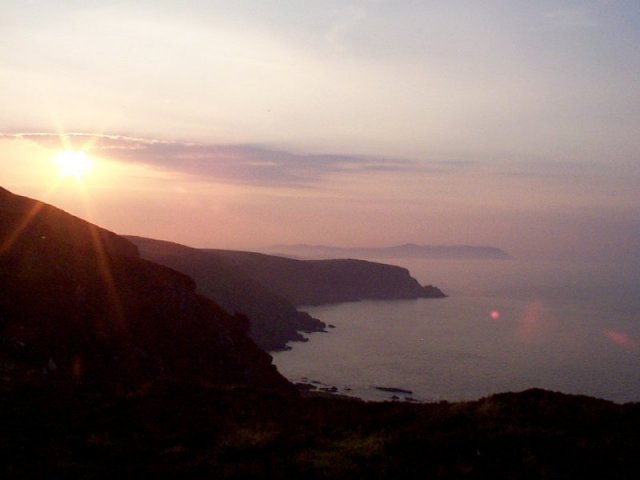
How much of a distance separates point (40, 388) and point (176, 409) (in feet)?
19.7

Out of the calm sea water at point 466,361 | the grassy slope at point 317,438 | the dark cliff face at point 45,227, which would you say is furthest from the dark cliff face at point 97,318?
the calm sea water at point 466,361

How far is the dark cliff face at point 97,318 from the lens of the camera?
133 ft

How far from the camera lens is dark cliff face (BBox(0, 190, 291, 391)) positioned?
4062cm

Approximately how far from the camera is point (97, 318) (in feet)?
165

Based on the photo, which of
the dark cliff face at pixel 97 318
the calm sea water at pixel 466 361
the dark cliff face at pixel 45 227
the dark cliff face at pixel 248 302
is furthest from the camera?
the dark cliff face at pixel 248 302

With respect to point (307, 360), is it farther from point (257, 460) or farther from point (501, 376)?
point (257, 460)

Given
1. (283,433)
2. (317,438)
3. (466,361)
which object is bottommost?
(466,361)

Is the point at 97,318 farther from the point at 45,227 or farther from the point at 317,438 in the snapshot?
the point at 317,438

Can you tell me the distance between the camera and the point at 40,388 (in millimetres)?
23031

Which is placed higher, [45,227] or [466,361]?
[45,227]

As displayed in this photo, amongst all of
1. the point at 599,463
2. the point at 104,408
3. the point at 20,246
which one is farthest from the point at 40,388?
the point at 20,246

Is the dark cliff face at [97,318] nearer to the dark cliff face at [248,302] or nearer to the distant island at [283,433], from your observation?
the distant island at [283,433]

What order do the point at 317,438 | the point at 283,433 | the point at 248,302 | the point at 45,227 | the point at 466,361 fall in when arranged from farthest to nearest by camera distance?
the point at 248,302
the point at 466,361
the point at 45,227
the point at 283,433
the point at 317,438

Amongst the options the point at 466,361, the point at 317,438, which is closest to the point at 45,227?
the point at 317,438
